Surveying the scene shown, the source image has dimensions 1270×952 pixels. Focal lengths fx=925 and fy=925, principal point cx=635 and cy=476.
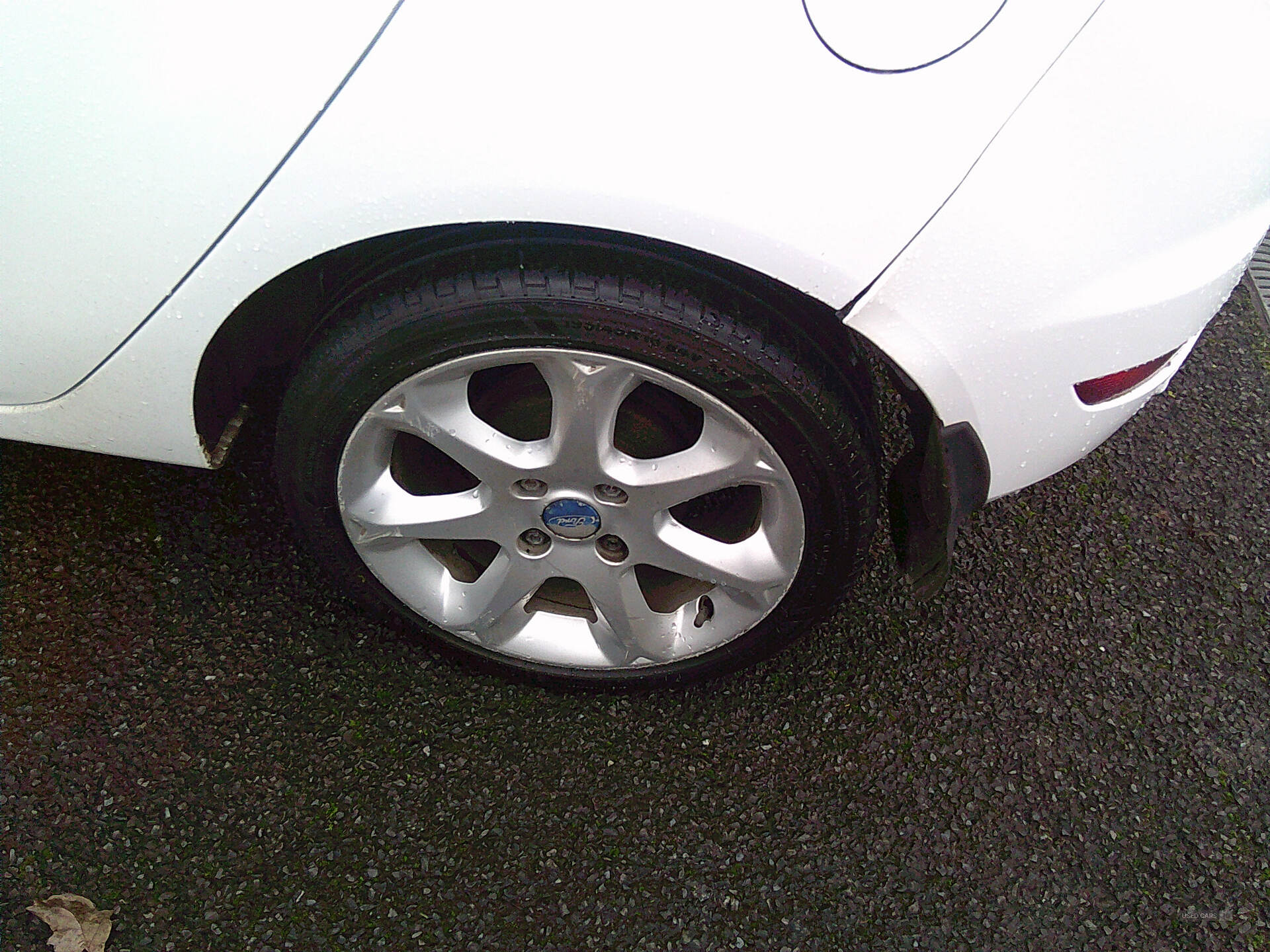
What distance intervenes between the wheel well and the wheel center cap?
0.39m

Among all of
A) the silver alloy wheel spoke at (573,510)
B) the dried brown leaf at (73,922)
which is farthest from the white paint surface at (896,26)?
the dried brown leaf at (73,922)

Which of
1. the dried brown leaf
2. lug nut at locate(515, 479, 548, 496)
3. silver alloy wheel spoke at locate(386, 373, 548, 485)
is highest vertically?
silver alloy wheel spoke at locate(386, 373, 548, 485)

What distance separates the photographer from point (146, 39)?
100 centimetres

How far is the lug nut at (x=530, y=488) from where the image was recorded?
4.53 feet

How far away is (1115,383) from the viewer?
1.27 meters

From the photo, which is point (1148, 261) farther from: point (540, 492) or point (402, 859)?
point (402, 859)

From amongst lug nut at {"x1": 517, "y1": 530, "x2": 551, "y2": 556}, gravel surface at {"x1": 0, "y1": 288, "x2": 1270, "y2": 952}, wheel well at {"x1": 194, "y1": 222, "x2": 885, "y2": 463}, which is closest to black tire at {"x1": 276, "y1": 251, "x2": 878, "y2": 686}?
wheel well at {"x1": 194, "y1": 222, "x2": 885, "y2": 463}

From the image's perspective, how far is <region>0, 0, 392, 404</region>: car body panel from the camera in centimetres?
99

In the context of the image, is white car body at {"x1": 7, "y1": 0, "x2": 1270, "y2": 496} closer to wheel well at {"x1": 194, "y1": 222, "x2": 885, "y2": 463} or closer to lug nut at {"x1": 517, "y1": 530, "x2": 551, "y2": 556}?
wheel well at {"x1": 194, "y1": 222, "x2": 885, "y2": 463}

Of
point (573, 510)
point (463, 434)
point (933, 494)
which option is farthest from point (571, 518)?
point (933, 494)

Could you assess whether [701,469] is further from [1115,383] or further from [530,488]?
[1115,383]

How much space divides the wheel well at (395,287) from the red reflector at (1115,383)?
293 mm

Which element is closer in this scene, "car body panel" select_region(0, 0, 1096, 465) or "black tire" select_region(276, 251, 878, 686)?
"car body panel" select_region(0, 0, 1096, 465)

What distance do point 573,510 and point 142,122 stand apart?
737 mm
